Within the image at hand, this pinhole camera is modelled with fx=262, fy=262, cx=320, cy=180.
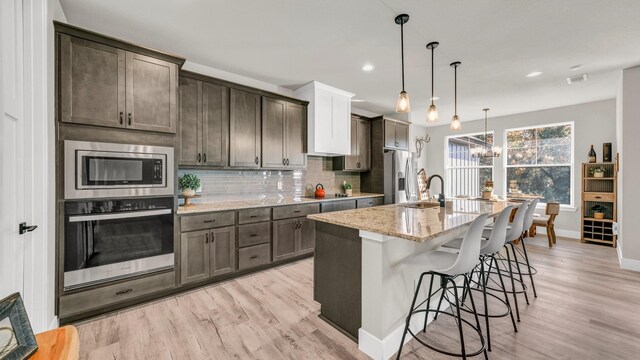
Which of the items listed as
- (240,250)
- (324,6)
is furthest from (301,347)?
(324,6)

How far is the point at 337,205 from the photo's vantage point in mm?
4250

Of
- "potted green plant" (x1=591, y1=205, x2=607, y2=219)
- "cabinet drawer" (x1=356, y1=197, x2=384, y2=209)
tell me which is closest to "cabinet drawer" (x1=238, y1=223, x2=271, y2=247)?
"cabinet drawer" (x1=356, y1=197, x2=384, y2=209)

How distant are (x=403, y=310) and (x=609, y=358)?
1.38m

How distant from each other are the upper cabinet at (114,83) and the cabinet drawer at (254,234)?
1373 millimetres

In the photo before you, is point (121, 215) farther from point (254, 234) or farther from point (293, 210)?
point (293, 210)

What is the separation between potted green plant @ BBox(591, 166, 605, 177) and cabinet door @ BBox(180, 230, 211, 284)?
656 cm

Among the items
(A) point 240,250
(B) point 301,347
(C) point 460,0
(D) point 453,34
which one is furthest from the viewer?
(A) point 240,250

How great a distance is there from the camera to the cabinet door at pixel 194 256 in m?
2.74

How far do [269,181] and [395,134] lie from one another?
2858mm

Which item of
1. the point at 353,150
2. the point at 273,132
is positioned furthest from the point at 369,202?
the point at 273,132

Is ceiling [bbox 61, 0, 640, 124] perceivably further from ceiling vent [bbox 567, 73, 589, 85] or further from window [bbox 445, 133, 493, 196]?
window [bbox 445, 133, 493, 196]

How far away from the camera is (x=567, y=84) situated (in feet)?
13.5

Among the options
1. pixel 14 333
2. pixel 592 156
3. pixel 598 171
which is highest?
pixel 592 156

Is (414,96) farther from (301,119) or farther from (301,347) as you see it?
(301,347)
